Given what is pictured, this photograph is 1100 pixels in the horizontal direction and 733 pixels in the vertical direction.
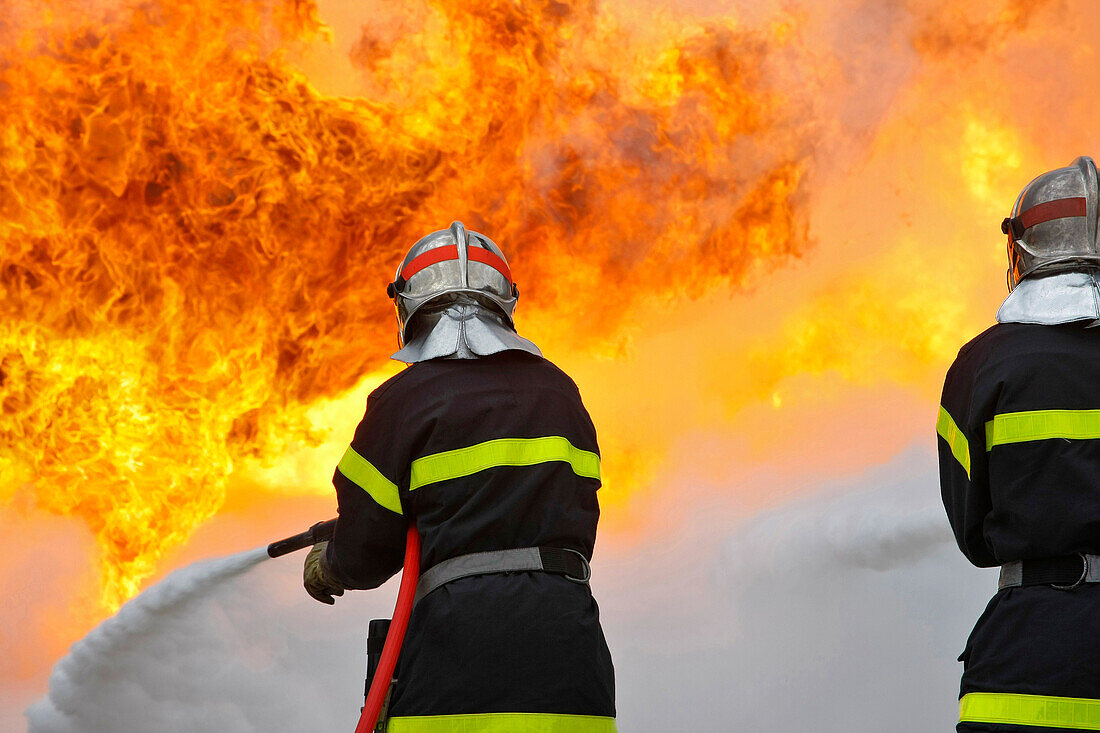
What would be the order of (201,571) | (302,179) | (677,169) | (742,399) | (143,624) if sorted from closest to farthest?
(201,571)
(143,624)
(302,179)
(677,169)
(742,399)

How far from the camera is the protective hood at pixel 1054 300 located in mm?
3344

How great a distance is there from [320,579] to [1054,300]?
8.86ft

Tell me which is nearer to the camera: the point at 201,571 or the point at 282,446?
the point at 201,571

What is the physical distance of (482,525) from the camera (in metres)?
3.23

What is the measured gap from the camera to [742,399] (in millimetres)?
8680

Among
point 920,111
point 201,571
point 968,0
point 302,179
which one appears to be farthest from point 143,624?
point 968,0

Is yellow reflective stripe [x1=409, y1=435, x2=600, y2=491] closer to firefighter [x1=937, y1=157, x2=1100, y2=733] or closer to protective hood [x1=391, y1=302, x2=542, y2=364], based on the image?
protective hood [x1=391, y1=302, x2=542, y2=364]

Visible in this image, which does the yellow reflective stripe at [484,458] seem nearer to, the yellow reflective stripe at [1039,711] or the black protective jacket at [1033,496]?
the black protective jacket at [1033,496]

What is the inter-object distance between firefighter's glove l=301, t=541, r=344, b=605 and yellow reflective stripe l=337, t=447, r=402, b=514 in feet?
1.27

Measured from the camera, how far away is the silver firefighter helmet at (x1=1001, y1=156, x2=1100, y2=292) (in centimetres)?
359

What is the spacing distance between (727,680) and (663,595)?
0.85 metres

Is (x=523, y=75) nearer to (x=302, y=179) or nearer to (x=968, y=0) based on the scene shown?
(x=302, y=179)

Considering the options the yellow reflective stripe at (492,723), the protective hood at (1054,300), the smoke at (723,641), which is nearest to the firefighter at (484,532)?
the yellow reflective stripe at (492,723)

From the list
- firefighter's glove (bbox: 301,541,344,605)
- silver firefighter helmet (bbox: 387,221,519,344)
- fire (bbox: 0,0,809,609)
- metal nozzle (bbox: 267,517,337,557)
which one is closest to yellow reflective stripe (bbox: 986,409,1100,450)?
silver firefighter helmet (bbox: 387,221,519,344)
